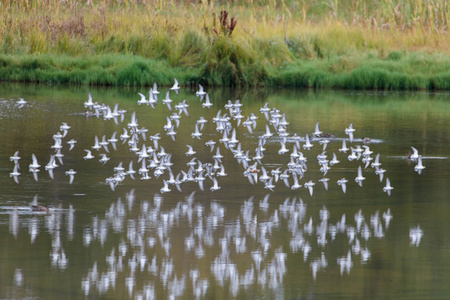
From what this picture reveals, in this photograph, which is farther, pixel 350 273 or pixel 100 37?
pixel 100 37

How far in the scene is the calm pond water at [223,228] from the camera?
21.6 feet

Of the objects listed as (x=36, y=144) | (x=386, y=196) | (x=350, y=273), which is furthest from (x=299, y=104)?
(x=350, y=273)

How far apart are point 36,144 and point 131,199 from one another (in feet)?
12.8

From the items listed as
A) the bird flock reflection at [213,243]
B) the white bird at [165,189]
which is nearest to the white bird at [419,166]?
the bird flock reflection at [213,243]

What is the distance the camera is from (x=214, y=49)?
2289cm

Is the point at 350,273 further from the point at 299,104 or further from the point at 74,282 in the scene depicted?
the point at 299,104

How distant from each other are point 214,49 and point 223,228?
1494 cm

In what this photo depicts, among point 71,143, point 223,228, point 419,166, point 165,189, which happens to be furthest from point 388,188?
point 71,143

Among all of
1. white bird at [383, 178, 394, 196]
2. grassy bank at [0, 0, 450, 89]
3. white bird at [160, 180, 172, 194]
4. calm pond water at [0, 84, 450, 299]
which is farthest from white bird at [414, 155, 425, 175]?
grassy bank at [0, 0, 450, 89]

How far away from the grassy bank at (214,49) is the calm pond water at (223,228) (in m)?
8.18

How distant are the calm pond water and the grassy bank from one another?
818cm

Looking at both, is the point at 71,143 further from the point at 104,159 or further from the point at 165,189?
the point at 165,189

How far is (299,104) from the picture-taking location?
19.0 metres

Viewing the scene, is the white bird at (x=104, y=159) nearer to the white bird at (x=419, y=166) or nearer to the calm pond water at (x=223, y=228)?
the calm pond water at (x=223, y=228)
